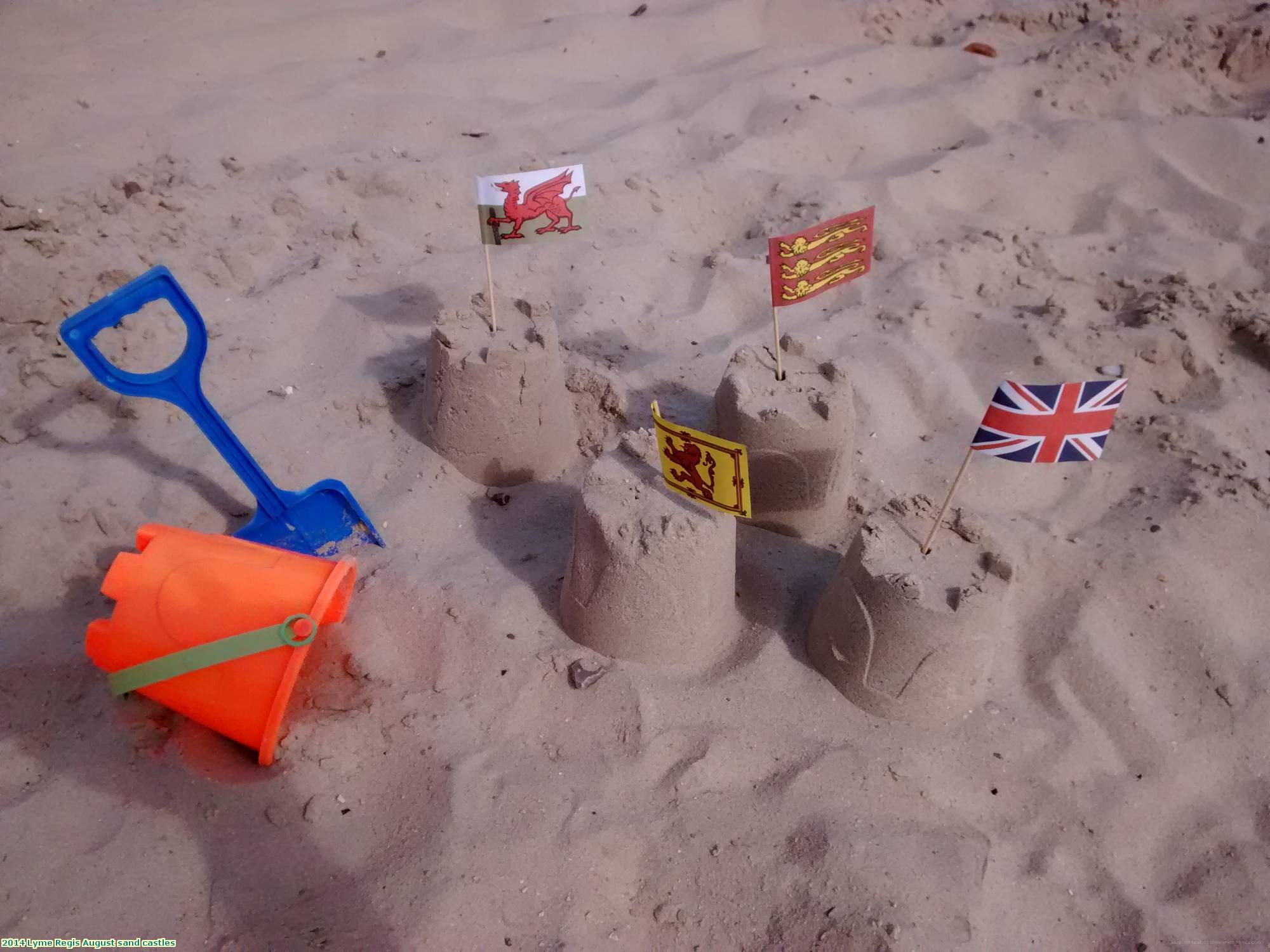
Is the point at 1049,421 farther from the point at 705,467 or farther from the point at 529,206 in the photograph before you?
the point at 529,206

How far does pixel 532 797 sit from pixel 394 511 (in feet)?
2.88

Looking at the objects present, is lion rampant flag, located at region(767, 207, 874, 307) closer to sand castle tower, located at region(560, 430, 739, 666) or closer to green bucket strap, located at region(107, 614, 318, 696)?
sand castle tower, located at region(560, 430, 739, 666)

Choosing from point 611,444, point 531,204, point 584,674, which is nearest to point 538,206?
point 531,204

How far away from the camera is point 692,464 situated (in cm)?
164

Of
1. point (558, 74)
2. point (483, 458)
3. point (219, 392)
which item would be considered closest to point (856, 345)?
point (483, 458)

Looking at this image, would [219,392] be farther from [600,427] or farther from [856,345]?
[856,345]

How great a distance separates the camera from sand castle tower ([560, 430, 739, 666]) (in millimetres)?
1708

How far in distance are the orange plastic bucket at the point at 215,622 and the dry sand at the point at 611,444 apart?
0.15 metres

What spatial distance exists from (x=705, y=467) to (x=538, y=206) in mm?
1032

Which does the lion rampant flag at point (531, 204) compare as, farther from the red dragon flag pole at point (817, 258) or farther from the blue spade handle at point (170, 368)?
the blue spade handle at point (170, 368)

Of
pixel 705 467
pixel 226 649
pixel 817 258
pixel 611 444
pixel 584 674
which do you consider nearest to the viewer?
pixel 226 649

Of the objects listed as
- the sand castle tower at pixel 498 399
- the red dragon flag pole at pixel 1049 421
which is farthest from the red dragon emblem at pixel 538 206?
the red dragon flag pole at pixel 1049 421

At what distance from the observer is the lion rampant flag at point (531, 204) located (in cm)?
220

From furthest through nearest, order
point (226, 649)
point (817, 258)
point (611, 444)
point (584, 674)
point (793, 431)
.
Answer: point (611, 444) < point (817, 258) < point (793, 431) < point (584, 674) < point (226, 649)
